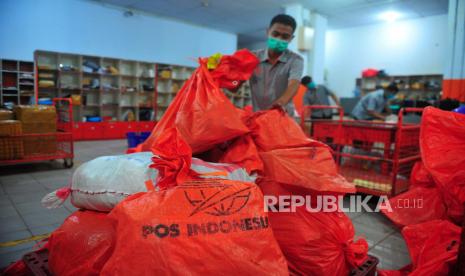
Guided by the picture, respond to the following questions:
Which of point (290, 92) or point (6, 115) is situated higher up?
point (290, 92)

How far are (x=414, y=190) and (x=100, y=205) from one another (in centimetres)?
205

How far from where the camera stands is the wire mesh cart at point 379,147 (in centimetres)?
294

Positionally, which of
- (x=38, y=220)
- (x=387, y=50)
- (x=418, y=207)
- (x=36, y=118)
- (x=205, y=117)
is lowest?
(x=38, y=220)

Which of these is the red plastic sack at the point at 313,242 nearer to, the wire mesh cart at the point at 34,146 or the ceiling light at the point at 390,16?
the wire mesh cart at the point at 34,146

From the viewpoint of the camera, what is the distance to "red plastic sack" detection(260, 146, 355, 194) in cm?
130

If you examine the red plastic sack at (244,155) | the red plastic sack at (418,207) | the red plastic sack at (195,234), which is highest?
the red plastic sack at (244,155)

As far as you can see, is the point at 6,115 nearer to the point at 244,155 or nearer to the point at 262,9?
the point at 244,155

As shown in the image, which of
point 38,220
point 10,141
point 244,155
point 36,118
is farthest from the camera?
point 36,118

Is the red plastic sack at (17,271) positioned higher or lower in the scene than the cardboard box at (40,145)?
lower

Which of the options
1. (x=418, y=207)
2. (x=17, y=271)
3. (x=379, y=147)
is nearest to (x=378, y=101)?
(x=379, y=147)

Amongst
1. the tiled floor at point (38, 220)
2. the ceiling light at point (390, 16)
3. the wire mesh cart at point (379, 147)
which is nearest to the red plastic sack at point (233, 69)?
the tiled floor at point (38, 220)

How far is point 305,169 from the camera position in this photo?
1.34m

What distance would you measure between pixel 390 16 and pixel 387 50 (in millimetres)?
1028

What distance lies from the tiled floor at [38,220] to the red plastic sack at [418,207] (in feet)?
0.67
